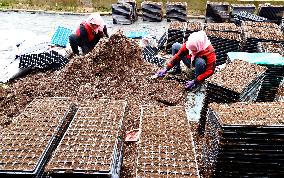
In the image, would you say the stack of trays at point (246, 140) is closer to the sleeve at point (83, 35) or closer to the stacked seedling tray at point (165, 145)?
the stacked seedling tray at point (165, 145)

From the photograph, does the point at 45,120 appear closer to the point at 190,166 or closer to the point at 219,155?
the point at 190,166

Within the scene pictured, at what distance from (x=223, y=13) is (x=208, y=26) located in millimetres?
2121

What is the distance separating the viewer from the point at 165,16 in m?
12.6

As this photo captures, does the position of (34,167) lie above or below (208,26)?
below

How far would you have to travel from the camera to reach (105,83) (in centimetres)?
776

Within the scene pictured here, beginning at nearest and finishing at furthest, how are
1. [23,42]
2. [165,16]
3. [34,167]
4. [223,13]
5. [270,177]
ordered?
[34,167], [270,177], [23,42], [223,13], [165,16]

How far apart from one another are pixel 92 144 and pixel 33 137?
0.93 meters

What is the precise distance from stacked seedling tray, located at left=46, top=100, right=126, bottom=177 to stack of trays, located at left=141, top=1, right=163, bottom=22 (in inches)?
270

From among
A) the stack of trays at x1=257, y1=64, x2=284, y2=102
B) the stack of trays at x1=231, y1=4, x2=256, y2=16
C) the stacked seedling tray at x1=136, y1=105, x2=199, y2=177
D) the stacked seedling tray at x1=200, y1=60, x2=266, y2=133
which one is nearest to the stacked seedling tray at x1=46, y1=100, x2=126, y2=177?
the stacked seedling tray at x1=136, y1=105, x2=199, y2=177

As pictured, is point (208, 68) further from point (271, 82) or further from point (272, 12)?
point (272, 12)

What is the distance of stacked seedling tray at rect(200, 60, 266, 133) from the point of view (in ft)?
19.6

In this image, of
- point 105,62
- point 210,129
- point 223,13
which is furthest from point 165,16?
point 210,129

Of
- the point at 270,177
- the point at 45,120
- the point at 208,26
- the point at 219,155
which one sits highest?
the point at 208,26

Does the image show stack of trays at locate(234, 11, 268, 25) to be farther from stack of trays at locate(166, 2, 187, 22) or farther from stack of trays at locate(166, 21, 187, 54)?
stack of trays at locate(166, 21, 187, 54)
